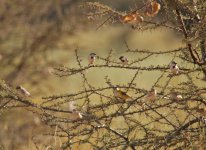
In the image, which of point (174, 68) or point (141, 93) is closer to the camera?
point (174, 68)

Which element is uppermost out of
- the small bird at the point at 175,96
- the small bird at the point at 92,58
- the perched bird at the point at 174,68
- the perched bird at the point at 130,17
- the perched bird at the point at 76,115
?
the perched bird at the point at 130,17

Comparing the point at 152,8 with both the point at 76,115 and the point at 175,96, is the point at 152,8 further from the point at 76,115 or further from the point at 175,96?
the point at 76,115

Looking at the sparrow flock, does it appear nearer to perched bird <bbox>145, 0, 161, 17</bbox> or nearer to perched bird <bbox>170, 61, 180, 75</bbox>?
perched bird <bbox>170, 61, 180, 75</bbox>

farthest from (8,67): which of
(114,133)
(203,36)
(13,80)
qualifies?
(203,36)

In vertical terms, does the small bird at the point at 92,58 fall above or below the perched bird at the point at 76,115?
above

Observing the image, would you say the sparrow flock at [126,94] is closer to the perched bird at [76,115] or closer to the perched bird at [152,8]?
the perched bird at [76,115]

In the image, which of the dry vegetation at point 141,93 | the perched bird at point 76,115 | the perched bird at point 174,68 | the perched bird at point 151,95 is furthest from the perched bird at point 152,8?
the perched bird at point 76,115

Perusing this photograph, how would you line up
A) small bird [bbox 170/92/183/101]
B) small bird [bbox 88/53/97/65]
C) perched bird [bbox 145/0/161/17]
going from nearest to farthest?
perched bird [bbox 145/0/161/17] → small bird [bbox 170/92/183/101] → small bird [bbox 88/53/97/65]

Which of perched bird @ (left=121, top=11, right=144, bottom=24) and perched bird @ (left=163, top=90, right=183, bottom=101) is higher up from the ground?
perched bird @ (left=121, top=11, right=144, bottom=24)

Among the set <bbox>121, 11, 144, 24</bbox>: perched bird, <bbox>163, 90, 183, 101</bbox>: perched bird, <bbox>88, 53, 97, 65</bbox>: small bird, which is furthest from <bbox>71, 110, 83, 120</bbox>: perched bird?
<bbox>121, 11, 144, 24</bbox>: perched bird

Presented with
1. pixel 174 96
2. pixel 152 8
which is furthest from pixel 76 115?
pixel 152 8

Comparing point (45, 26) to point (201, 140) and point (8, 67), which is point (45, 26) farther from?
point (201, 140)
